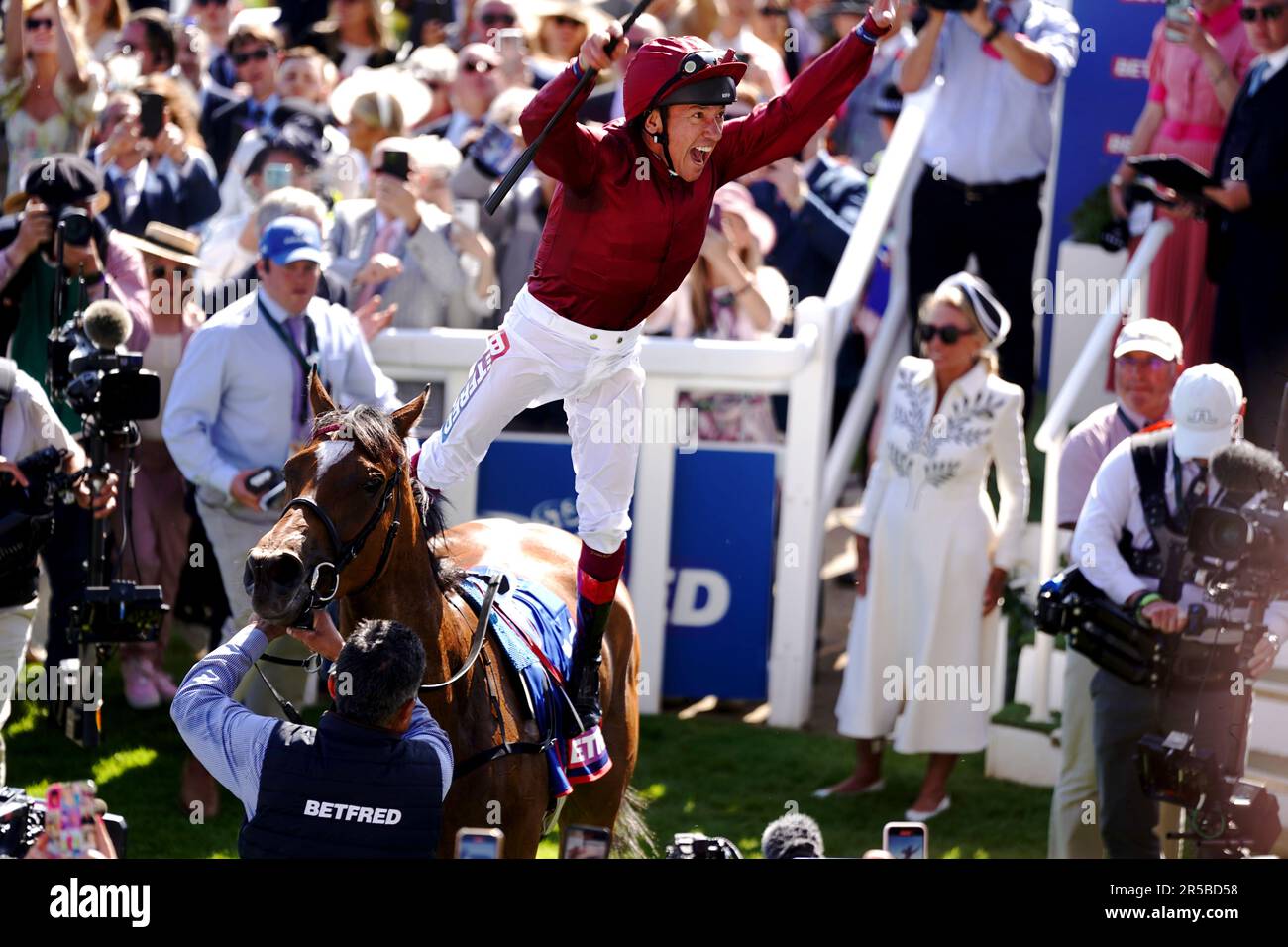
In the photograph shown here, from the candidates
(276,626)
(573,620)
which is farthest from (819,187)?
(276,626)

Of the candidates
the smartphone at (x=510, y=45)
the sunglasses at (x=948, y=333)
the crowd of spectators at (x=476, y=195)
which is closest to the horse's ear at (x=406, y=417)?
the crowd of spectators at (x=476, y=195)

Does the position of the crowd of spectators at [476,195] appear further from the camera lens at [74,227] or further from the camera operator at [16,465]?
the camera operator at [16,465]

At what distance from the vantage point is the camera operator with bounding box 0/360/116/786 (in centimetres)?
562

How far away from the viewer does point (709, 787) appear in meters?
7.27

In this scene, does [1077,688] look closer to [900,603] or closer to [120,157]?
[900,603]

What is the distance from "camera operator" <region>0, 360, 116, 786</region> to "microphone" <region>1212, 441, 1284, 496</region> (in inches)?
124

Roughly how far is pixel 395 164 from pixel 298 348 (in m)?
1.38

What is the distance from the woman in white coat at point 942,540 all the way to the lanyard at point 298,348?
2.16 m

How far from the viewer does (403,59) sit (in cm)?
1060

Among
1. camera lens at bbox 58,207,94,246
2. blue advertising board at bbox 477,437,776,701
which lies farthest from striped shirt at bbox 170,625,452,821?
blue advertising board at bbox 477,437,776,701

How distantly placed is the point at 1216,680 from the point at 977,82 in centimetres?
367

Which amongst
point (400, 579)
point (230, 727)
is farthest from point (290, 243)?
point (230, 727)

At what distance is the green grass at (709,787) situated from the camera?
6719 millimetres

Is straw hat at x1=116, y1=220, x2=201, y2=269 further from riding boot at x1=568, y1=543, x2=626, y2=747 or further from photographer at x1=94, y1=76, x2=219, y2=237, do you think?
riding boot at x1=568, y1=543, x2=626, y2=747
